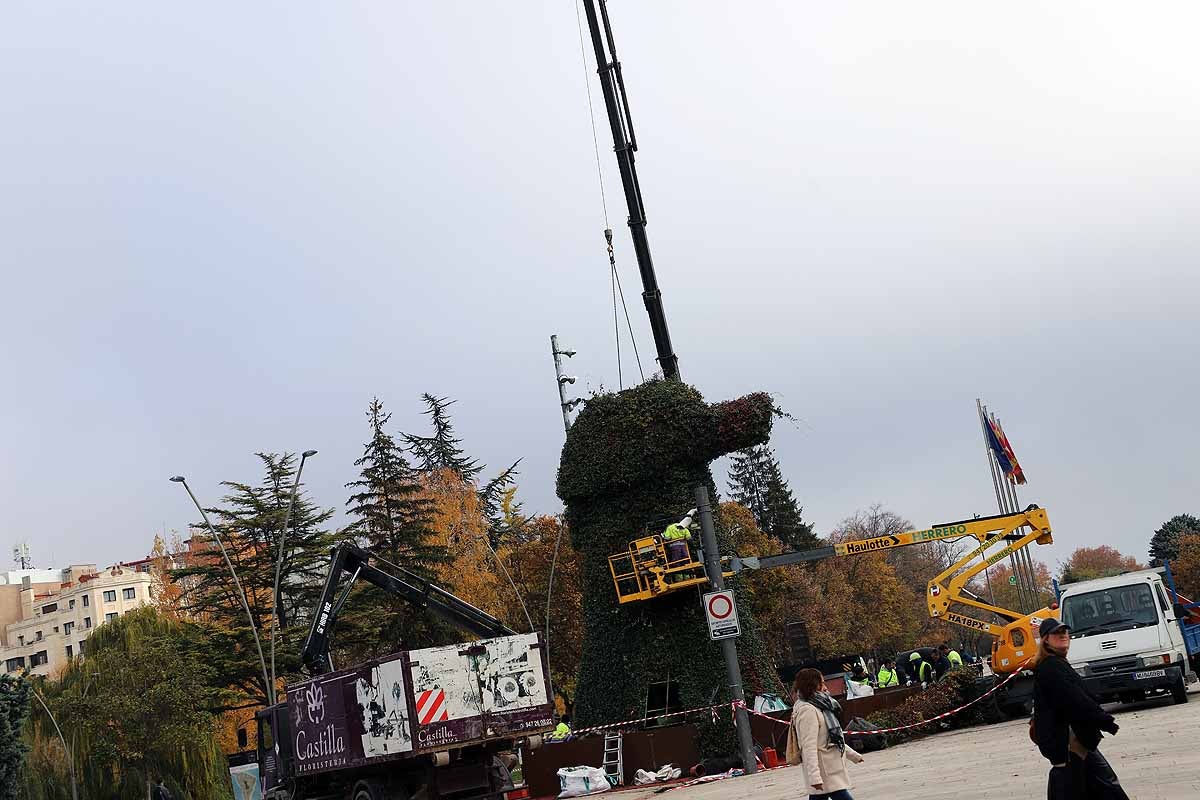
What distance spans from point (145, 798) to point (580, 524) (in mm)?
22400

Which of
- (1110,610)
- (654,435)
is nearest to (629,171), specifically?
(654,435)

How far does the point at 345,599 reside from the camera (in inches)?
861

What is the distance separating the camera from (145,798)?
3884cm

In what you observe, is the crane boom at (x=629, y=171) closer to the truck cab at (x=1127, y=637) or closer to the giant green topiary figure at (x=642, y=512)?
the giant green topiary figure at (x=642, y=512)

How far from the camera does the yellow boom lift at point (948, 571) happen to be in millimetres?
23359

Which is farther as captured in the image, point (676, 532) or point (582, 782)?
point (676, 532)

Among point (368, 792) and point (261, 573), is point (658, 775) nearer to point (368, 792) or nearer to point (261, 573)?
point (368, 792)

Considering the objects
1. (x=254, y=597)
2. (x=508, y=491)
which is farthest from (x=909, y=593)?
(x=254, y=597)

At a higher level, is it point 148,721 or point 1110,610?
point 148,721

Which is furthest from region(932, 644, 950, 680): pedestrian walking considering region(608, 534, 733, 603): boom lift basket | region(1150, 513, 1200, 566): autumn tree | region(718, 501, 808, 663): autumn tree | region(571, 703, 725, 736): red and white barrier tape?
region(1150, 513, 1200, 566): autumn tree

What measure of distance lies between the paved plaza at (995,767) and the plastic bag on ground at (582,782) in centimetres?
75

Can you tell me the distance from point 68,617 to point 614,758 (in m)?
99.4

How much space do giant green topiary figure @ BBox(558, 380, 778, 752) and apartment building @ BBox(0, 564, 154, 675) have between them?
89.0 m

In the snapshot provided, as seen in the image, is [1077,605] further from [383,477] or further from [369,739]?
[383,477]
